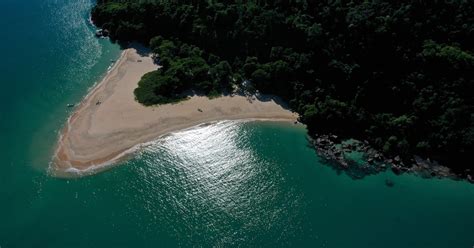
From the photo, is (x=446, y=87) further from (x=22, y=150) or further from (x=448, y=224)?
(x=22, y=150)

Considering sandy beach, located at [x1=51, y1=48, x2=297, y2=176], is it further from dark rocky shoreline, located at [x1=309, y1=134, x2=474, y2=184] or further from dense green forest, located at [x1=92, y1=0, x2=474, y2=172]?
dark rocky shoreline, located at [x1=309, y1=134, x2=474, y2=184]

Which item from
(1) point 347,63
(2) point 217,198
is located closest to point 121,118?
(2) point 217,198

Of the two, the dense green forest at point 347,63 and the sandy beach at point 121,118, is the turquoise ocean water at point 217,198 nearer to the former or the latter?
the sandy beach at point 121,118

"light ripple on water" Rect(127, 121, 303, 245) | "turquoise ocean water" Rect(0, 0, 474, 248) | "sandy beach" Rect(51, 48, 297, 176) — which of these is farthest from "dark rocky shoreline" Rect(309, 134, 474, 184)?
"light ripple on water" Rect(127, 121, 303, 245)

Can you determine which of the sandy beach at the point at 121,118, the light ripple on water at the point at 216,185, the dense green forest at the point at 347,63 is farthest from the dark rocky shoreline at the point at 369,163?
the light ripple on water at the point at 216,185

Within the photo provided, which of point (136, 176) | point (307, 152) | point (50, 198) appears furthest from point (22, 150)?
point (307, 152)
